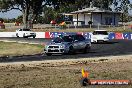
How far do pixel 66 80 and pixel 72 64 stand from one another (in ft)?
25.3

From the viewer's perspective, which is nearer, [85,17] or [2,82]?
[2,82]

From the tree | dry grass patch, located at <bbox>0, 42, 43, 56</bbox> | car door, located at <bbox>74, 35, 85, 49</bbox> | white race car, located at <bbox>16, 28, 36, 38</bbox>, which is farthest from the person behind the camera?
the tree

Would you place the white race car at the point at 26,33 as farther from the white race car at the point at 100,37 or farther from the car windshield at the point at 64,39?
the car windshield at the point at 64,39

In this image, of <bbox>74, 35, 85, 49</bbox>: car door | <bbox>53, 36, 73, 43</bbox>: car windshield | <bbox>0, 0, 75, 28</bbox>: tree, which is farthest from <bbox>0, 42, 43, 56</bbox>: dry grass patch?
<bbox>0, 0, 75, 28</bbox>: tree

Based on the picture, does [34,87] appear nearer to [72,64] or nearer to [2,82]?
[2,82]

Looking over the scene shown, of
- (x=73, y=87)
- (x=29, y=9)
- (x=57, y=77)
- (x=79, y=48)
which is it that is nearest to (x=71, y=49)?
(x=79, y=48)

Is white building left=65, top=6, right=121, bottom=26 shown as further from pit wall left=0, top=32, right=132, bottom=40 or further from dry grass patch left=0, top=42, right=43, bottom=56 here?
dry grass patch left=0, top=42, right=43, bottom=56

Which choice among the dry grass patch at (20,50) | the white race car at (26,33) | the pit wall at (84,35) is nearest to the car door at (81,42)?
the dry grass patch at (20,50)

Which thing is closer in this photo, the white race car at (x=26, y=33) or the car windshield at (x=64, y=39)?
the car windshield at (x=64, y=39)

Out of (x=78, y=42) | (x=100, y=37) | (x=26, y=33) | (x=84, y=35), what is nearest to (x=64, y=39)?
(x=78, y=42)

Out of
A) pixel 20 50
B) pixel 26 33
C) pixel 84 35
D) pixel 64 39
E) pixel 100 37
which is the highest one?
pixel 64 39

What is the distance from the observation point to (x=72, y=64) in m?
24.0

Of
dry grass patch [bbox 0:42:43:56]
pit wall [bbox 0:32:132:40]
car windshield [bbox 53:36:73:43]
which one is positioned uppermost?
car windshield [bbox 53:36:73:43]

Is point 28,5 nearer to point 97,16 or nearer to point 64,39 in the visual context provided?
point 97,16
